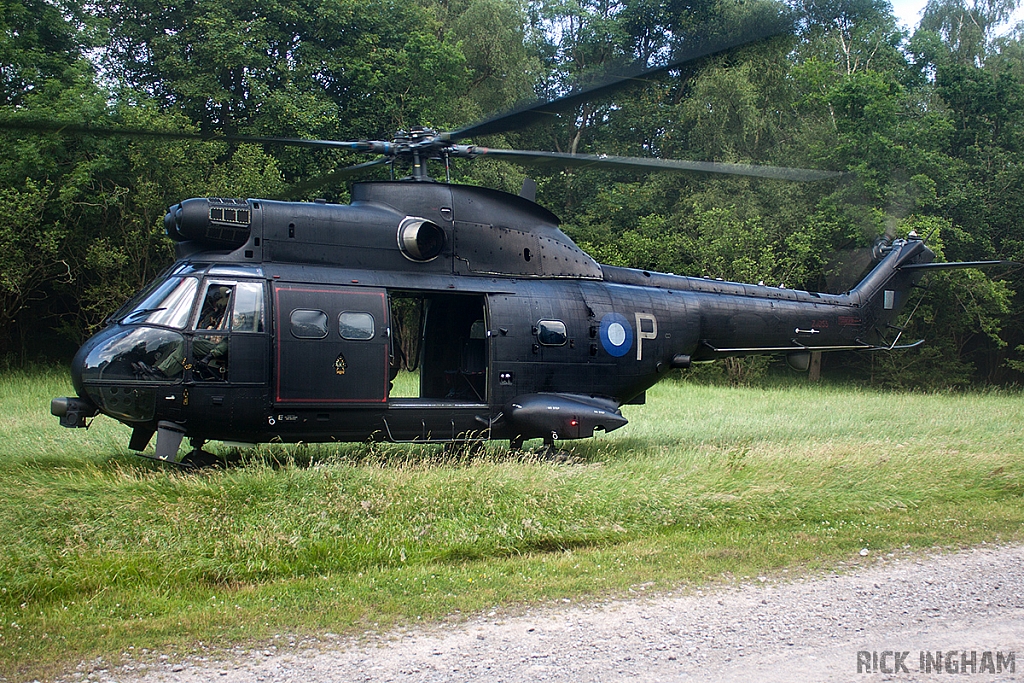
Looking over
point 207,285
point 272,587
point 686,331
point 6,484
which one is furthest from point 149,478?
point 686,331

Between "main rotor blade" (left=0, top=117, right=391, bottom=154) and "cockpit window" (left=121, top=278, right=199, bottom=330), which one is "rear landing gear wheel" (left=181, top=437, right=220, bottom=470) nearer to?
"cockpit window" (left=121, top=278, right=199, bottom=330)

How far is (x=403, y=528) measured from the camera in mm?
7574

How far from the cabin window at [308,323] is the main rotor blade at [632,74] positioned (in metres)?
2.60

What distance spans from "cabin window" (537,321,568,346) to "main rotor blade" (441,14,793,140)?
98.3 inches

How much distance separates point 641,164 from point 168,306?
523 cm

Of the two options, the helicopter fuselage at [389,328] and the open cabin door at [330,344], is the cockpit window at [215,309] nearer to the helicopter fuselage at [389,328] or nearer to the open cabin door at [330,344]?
the helicopter fuselage at [389,328]

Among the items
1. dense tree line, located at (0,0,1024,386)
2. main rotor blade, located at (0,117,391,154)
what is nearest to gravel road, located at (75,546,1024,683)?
main rotor blade, located at (0,117,391,154)

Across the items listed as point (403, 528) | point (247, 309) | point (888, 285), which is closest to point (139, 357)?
point (247, 309)

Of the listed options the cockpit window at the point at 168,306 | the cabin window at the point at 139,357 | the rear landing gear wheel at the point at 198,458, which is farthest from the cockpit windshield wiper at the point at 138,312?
the rear landing gear wheel at the point at 198,458

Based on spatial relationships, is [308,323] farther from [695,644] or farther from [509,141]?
[509,141]

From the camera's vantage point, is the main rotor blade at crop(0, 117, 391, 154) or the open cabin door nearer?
the main rotor blade at crop(0, 117, 391, 154)

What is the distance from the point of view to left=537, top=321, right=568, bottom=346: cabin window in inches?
421

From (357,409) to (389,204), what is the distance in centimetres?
247

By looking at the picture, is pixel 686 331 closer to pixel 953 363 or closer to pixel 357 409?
pixel 357 409
